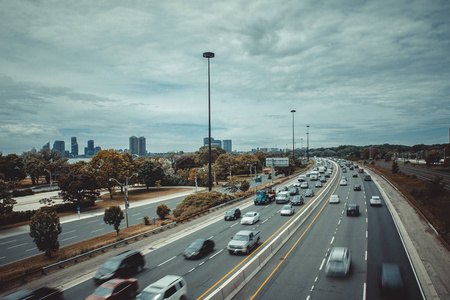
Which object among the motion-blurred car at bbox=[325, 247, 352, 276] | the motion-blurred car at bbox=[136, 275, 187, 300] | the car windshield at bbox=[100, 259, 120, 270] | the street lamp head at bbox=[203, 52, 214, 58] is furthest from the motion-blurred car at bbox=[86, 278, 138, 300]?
the street lamp head at bbox=[203, 52, 214, 58]

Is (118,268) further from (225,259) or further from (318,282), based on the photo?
(318,282)

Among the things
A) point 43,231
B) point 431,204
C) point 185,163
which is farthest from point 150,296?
point 185,163

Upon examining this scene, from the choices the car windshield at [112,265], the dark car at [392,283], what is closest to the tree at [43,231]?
the car windshield at [112,265]

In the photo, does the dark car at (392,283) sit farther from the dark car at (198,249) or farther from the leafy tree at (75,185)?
the leafy tree at (75,185)

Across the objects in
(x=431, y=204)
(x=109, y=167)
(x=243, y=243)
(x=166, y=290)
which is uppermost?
(x=109, y=167)

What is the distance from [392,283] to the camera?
14.6 meters

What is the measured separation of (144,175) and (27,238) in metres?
48.7

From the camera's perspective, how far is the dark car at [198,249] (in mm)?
21609

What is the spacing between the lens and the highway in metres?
15.8

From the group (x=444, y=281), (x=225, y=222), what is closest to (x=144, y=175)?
(x=225, y=222)

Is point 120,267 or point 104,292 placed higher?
point 104,292

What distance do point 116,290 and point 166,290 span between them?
2831 mm

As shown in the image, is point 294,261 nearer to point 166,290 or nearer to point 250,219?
point 166,290

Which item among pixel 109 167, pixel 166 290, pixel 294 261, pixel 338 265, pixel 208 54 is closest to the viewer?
pixel 166 290
